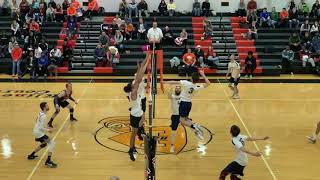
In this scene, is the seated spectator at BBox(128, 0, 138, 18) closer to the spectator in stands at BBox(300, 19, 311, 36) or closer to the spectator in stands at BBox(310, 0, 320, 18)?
the spectator in stands at BBox(300, 19, 311, 36)

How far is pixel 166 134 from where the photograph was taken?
14.6m

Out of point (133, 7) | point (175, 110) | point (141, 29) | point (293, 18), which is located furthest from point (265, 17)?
point (175, 110)

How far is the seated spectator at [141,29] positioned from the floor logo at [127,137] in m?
12.8

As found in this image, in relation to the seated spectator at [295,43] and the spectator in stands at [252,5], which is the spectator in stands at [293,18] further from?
the seated spectator at [295,43]

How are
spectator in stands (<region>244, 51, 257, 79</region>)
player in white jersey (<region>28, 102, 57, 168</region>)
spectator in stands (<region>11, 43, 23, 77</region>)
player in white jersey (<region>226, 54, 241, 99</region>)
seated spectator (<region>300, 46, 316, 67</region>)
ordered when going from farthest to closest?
seated spectator (<region>300, 46, 316, 67</region>) → spectator in stands (<region>244, 51, 257, 79</region>) → spectator in stands (<region>11, 43, 23, 77</region>) → player in white jersey (<region>226, 54, 241, 99</region>) → player in white jersey (<region>28, 102, 57, 168</region>)

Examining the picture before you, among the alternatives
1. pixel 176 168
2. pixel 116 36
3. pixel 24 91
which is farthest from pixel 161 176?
pixel 116 36

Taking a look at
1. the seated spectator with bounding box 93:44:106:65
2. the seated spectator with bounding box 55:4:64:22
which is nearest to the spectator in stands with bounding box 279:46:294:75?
the seated spectator with bounding box 93:44:106:65

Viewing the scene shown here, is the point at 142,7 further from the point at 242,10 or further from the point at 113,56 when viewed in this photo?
the point at 242,10

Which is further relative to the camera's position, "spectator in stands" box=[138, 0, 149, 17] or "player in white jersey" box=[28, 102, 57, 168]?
"spectator in stands" box=[138, 0, 149, 17]

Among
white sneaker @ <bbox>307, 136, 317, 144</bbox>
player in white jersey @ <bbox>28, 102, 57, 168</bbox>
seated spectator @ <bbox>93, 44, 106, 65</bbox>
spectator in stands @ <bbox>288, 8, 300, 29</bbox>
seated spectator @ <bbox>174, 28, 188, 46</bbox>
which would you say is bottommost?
white sneaker @ <bbox>307, 136, 317, 144</bbox>

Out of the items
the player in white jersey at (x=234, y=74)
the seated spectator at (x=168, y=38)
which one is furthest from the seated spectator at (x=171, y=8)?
the player in white jersey at (x=234, y=74)

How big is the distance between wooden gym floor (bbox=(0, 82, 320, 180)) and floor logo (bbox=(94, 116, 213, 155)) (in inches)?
1.1

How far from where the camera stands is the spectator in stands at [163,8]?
3071cm

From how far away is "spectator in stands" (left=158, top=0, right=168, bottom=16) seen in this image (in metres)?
30.7
